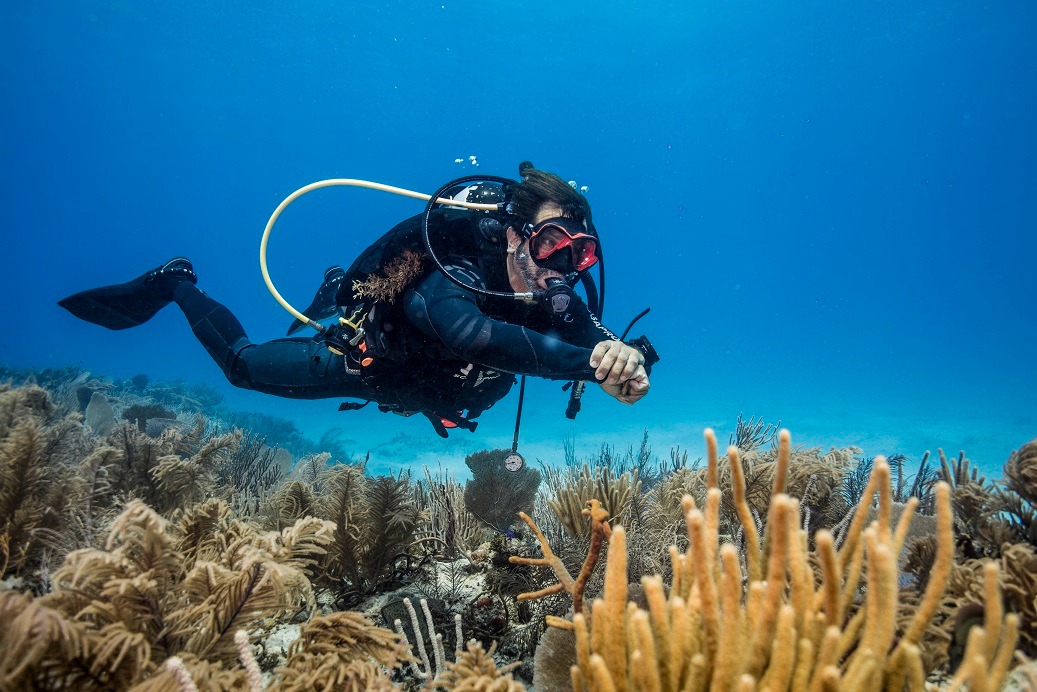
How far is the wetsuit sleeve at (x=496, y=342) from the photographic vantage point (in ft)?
10.0

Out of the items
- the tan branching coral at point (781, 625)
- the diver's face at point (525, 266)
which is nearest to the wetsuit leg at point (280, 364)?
the diver's face at point (525, 266)

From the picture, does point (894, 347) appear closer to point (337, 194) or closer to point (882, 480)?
point (882, 480)

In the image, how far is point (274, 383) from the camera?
5.48m

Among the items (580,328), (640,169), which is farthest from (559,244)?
(640,169)

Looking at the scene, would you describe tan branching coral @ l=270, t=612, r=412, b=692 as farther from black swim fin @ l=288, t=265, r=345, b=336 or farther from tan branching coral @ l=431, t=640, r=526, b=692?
black swim fin @ l=288, t=265, r=345, b=336

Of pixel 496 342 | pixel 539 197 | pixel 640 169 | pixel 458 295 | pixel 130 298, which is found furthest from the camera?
pixel 640 169

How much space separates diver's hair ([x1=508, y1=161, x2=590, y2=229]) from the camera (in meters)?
4.32

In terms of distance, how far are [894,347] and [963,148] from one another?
155ft

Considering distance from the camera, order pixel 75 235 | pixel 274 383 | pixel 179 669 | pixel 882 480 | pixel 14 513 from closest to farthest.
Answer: pixel 882 480
pixel 179 669
pixel 14 513
pixel 274 383
pixel 75 235

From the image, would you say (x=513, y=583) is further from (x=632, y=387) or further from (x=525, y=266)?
(x=525, y=266)

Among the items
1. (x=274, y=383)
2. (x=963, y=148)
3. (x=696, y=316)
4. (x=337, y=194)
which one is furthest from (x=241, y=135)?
(x=963, y=148)

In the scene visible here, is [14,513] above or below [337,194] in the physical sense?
below

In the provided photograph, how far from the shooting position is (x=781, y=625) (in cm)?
100

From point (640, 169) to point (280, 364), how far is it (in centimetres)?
11204
